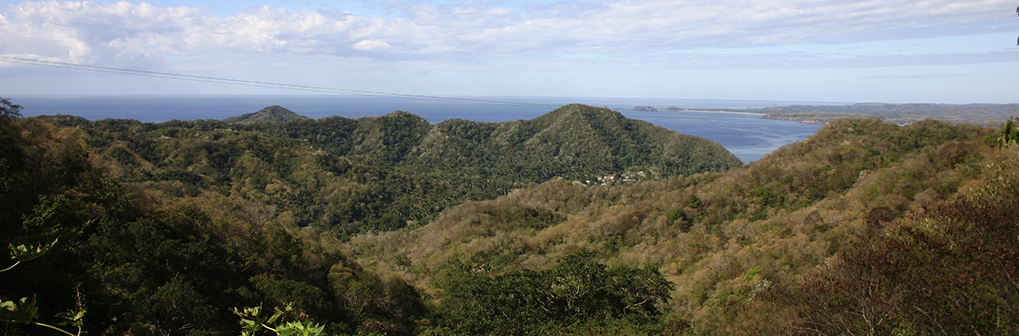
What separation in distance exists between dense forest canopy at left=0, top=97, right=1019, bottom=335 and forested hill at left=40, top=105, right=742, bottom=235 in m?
1.98

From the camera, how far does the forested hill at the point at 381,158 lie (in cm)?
6184

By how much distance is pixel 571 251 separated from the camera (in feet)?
119

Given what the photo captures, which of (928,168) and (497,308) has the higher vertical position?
(928,168)

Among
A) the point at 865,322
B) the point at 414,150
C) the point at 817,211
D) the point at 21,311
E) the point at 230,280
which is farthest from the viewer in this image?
the point at 414,150

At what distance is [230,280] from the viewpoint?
18.6m

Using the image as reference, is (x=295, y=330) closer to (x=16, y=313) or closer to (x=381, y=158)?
(x=16, y=313)

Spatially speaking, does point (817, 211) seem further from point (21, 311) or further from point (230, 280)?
point (21, 311)

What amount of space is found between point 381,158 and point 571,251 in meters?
83.1

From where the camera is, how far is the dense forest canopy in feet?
31.9

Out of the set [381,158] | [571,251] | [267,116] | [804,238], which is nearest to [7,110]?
[571,251]

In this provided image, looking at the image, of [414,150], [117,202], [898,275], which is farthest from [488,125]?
[898,275]

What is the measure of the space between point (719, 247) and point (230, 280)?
25.3 meters

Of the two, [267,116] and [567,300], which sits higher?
[267,116]

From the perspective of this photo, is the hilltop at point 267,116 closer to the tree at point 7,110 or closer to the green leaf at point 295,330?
the tree at point 7,110
